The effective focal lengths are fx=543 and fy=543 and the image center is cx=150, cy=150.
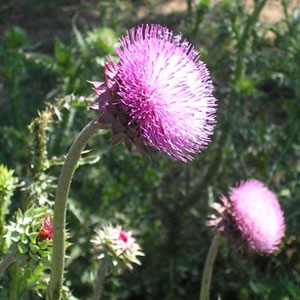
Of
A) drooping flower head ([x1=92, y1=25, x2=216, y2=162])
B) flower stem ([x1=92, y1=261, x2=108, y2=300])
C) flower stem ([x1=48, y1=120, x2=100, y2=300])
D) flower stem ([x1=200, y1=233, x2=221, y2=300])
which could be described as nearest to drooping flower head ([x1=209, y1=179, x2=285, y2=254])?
flower stem ([x1=200, y1=233, x2=221, y2=300])

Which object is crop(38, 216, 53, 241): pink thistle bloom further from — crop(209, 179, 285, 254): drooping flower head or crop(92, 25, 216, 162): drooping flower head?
crop(209, 179, 285, 254): drooping flower head

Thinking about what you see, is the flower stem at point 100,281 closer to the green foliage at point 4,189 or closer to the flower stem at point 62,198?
the green foliage at point 4,189

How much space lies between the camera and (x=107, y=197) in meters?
3.70

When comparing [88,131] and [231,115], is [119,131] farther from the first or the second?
[231,115]

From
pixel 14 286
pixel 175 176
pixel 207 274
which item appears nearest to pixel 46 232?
pixel 14 286

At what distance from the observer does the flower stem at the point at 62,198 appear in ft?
4.84

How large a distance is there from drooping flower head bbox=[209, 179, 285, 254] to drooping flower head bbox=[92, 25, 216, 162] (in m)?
0.87

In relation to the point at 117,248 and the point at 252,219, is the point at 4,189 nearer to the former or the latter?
the point at 117,248

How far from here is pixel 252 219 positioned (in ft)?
7.97

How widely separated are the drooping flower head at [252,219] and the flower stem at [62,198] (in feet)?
3.22

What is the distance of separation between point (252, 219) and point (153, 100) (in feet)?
3.47


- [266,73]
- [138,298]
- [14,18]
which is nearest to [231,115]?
[266,73]

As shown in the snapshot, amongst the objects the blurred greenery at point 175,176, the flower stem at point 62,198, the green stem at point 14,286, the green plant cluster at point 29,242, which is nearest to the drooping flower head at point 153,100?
the flower stem at point 62,198

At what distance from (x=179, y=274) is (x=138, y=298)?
32 centimetres
